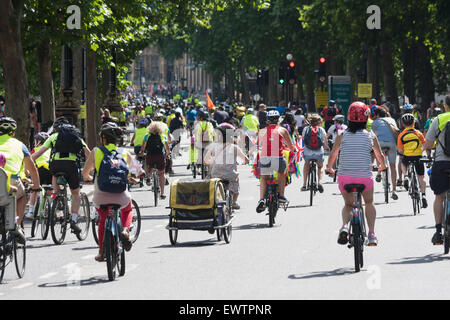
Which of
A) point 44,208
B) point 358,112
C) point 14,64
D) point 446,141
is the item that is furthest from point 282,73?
point 358,112

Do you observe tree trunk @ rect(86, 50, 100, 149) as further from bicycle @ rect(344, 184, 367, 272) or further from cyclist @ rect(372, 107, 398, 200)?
bicycle @ rect(344, 184, 367, 272)

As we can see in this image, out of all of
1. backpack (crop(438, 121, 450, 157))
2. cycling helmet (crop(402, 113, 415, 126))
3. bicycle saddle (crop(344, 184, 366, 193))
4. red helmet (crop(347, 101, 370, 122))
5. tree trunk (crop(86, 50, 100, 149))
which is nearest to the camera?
bicycle saddle (crop(344, 184, 366, 193))

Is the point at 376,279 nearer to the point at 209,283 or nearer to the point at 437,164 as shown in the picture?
the point at 209,283

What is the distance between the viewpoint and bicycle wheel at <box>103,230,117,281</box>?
1116 centimetres

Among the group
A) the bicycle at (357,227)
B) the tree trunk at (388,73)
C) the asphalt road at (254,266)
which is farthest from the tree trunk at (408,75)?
the bicycle at (357,227)

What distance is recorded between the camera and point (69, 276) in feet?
39.0

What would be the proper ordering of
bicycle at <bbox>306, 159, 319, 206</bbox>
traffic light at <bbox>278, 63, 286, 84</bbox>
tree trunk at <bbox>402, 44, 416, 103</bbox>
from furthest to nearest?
tree trunk at <bbox>402, 44, 416, 103</bbox>, traffic light at <bbox>278, 63, 286, 84</bbox>, bicycle at <bbox>306, 159, 319, 206</bbox>

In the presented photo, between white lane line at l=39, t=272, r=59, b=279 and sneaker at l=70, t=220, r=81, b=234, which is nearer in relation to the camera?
white lane line at l=39, t=272, r=59, b=279

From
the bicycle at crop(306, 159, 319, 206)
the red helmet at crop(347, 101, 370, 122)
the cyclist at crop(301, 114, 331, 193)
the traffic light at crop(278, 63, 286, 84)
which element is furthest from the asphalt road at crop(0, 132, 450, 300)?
the traffic light at crop(278, 63, 286, 84)

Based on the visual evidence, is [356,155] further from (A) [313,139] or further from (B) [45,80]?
(B) [45,80]

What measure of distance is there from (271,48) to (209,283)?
55867mm

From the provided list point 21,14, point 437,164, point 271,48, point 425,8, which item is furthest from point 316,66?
point 437,164

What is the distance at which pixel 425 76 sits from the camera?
54562 millimetres

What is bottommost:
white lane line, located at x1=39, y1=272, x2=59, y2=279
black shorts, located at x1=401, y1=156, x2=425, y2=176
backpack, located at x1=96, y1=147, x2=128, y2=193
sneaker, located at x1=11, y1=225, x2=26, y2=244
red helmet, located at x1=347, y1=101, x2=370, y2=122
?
white lane line, located at x1=39, y1=272, x2=59, y2=279
